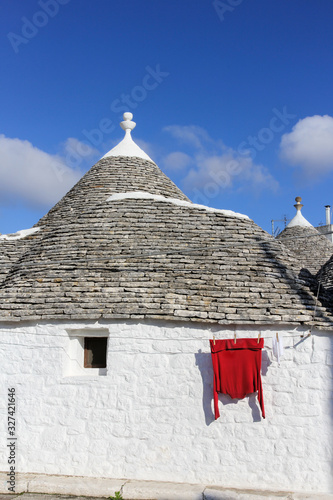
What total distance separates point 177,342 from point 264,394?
135cm

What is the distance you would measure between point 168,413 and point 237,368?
3.67ft

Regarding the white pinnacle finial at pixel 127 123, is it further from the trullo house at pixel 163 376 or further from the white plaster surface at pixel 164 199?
the trullo house at pixel 163 376

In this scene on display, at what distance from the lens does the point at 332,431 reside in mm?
5434

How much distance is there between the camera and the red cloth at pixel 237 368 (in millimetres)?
5477

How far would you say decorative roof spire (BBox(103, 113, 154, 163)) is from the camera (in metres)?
9.85

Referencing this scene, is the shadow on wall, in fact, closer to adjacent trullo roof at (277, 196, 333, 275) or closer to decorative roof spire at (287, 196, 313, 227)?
adjacent trullo roof at (277, 196, 333, 275)

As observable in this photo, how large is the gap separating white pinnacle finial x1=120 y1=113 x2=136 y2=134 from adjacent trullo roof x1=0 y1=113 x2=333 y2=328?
279 cm

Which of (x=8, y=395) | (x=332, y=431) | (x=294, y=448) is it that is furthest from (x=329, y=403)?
(x=8, y=395)

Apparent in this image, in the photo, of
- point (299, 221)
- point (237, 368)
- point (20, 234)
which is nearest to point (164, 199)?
point (20, 234)

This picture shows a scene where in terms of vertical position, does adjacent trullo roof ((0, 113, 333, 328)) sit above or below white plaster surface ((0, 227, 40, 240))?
below

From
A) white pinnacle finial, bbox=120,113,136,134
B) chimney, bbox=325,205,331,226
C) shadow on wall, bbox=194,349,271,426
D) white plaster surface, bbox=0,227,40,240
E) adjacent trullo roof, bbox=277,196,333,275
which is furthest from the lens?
chimney, bbox=325,205,331,226

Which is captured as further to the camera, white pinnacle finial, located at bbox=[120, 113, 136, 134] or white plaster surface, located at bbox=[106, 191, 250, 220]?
white pinnacle finial, located at bbox=[120, 113, 136, 134]

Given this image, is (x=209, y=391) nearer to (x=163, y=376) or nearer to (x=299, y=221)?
(x=163, y=376)

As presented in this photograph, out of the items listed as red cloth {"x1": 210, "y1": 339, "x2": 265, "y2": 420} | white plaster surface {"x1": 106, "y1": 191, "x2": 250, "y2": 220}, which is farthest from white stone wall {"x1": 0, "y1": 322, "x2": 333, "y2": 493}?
white plaster surface {"x1": 106, "y1": 191, "x2": 250, "y2": 220}
